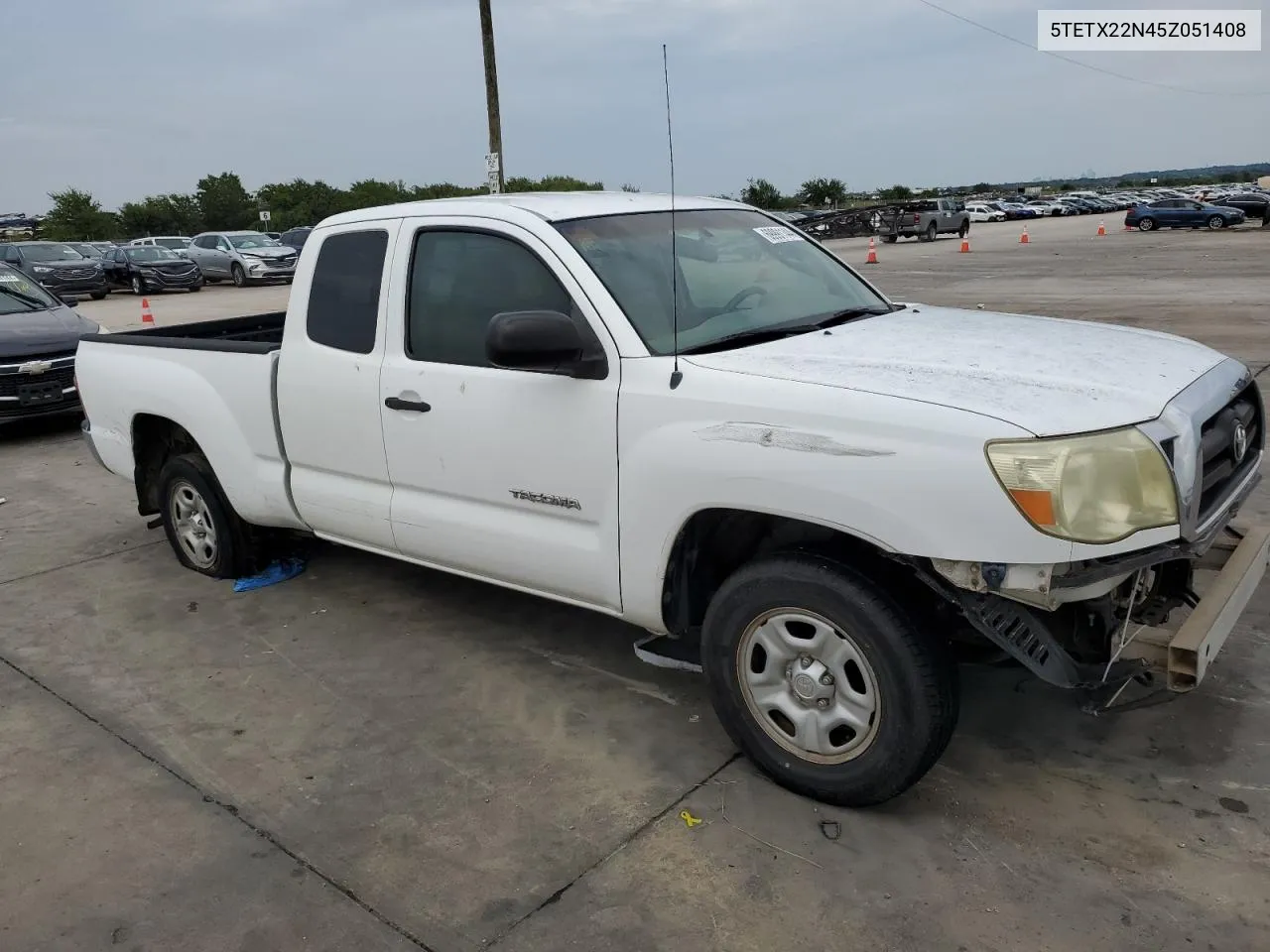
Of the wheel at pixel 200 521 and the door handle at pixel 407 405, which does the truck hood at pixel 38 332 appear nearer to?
the wheel at pixel 200 521

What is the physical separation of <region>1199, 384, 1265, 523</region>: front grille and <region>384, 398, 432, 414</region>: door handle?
103 inches

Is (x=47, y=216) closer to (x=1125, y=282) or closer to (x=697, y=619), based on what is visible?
(x=1125, y=282)

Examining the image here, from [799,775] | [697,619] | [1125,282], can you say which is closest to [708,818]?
[799,775]

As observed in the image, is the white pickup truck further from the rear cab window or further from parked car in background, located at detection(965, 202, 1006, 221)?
parked car in background, located at detection(965, 202, 1006, 221)

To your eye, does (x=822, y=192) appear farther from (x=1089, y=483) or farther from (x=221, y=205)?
(x=1089, y=483)

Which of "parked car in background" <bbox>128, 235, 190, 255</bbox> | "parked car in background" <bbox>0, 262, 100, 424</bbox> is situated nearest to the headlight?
"parked car in background" <bbox>0, 262, 100, 424</bbox>

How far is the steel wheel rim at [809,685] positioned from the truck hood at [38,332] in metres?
8.71

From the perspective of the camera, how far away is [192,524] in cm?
550

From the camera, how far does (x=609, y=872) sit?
296cm

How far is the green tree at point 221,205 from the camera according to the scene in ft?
229

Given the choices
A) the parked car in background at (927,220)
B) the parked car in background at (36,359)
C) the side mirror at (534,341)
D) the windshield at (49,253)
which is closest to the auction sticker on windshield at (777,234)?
the side mirror at (534,341)

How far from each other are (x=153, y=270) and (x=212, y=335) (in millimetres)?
24429

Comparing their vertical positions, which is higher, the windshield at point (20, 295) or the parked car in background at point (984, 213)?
the parked car in background at point (984, 213)

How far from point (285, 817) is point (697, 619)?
149 cm
